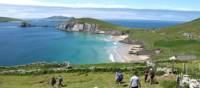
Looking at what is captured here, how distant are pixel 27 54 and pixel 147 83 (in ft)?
405

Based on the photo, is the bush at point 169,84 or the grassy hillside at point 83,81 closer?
the bush at point 169,84

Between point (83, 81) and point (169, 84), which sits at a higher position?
point (169, 84)

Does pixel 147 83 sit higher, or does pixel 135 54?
pixel 147 83

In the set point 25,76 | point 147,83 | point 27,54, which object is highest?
point 147,83

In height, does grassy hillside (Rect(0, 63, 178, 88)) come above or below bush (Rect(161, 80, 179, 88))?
below

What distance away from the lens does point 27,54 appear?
16362cm

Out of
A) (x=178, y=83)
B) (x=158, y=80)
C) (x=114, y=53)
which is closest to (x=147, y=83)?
(x=158, y=80)

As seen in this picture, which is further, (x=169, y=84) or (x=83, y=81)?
(x=83, y=81)

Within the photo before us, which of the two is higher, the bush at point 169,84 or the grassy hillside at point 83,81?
the bush at point 169,84

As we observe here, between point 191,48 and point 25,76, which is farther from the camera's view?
point 191,48

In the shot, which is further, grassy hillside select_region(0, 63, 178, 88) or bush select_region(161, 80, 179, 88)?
grassy hillside select_region(0, 63, 178, 88)

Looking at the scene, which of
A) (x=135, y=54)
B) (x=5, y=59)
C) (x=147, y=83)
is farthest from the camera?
(x=135, y=54)

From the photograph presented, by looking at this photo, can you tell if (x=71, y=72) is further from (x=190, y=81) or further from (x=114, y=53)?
(x=114, y=53)

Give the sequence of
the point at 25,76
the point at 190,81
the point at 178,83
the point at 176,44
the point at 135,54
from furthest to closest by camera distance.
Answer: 1. the point at 176,44
2. the point at 135,54
3. the point at 25,76
4. the point at 178,83
5. the point at 190,81
